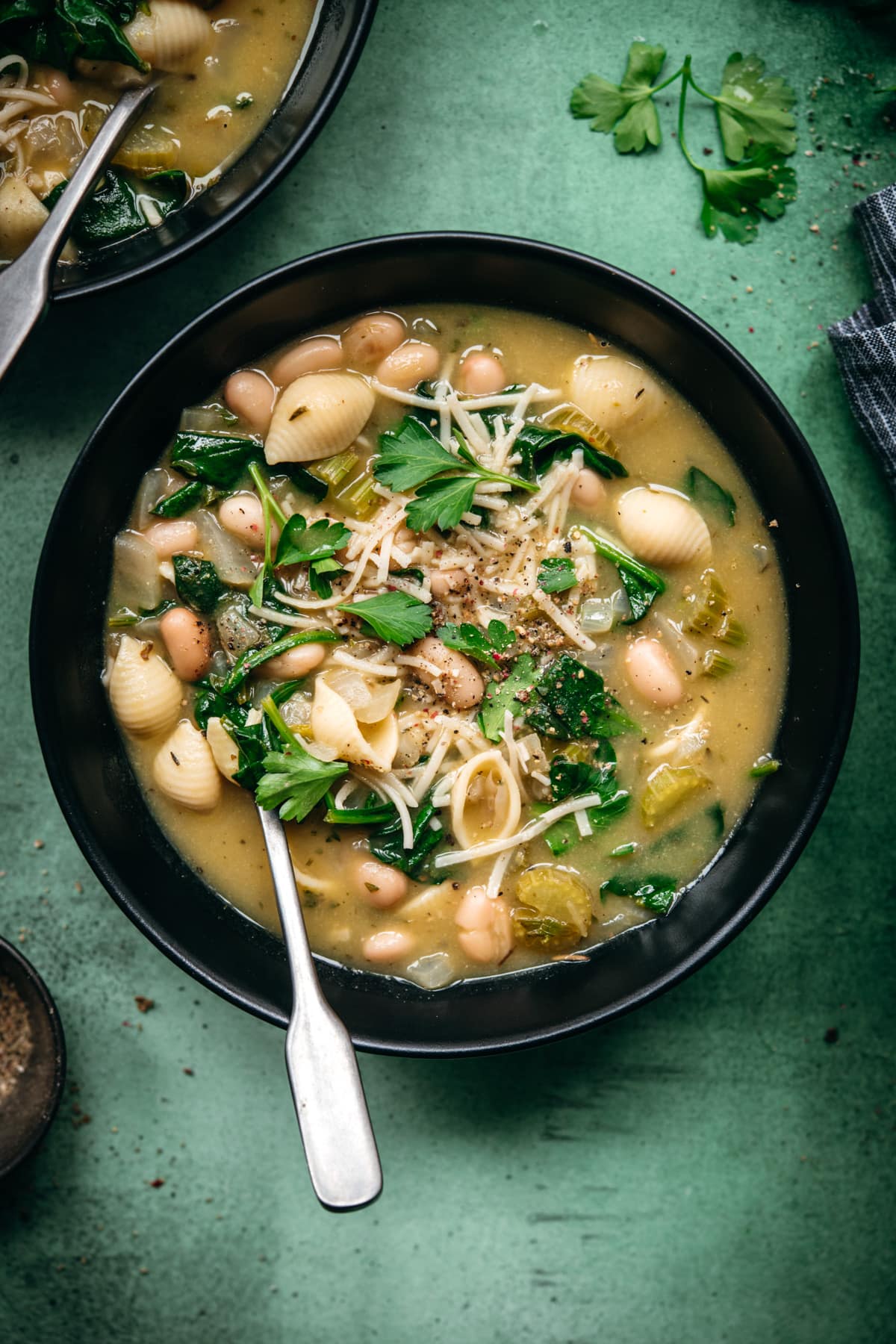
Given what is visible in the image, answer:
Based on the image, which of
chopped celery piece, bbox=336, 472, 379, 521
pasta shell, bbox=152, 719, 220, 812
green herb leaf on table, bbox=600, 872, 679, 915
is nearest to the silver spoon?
chopped celery piece, bbox=336, 472, 379, 521

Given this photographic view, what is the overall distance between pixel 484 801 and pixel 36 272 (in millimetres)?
1663

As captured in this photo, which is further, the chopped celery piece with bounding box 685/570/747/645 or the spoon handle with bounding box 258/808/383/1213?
the chopped celery piece with bounding box 685/570/747/645

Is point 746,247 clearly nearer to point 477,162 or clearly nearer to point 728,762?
point 477,162

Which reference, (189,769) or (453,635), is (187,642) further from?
(453,635)

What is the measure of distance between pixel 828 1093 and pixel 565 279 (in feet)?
7.71

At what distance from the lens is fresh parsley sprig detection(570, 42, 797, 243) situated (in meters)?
2.84

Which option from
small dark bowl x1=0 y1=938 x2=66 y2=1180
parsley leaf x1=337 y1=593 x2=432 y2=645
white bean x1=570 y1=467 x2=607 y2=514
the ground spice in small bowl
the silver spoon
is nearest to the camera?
the silver spoon

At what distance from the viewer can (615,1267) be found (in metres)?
2.97

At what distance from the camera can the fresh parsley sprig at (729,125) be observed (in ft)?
9.31

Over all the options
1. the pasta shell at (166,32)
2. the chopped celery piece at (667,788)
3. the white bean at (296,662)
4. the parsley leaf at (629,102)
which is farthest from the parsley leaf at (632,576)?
the pasta shell at (166,32)

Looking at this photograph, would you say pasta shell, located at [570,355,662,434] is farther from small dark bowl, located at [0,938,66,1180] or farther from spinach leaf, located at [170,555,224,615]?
small dark bowl, located at [0,938,66,1180]

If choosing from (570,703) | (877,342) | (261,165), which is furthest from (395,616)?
(877,342)

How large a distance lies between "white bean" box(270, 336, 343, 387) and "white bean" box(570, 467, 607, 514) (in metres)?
0.70

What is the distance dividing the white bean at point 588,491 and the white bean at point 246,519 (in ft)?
2.49
